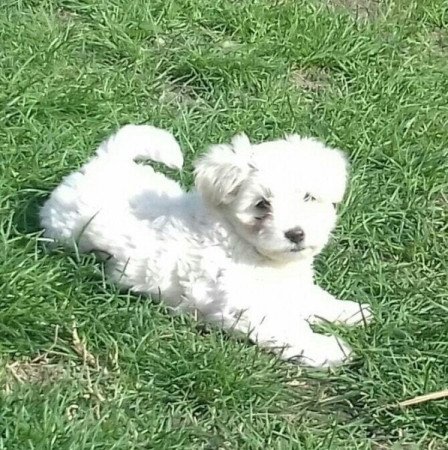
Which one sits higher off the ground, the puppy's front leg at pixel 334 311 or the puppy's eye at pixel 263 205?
the puppy's eye at pixel 263 205

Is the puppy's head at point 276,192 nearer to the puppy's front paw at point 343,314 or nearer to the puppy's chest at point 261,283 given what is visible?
the puppy's chest at point 261,283

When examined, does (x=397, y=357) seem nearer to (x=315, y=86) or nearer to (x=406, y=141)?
(x=406, y=141)

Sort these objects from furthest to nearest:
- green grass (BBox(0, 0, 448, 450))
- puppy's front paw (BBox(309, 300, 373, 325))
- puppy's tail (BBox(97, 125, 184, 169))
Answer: puppy's tail (BBox(97, 125, 184, 169)) → puppy's front paw (BBox(309, 300, 373, 325)) → green grass (BBox(0, 0, 448, 450))

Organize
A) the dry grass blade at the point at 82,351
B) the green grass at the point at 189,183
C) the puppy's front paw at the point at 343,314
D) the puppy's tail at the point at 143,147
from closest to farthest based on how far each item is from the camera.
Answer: the green grass at the point at 189,183
the dry grass blade at the point at 82,351
the puppy's front paw at the point at 343,314
the puppy's tail at the point at 143,147

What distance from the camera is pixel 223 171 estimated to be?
401 centimetres

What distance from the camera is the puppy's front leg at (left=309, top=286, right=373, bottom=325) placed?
424 centimetres

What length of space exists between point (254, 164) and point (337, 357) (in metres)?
0.70

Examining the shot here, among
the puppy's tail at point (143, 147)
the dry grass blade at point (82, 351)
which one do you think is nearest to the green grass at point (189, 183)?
the dry grass blade at point (82, 351)

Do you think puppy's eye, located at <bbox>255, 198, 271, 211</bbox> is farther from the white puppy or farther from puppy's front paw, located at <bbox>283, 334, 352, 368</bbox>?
puppy's front paw, located at <bbox>283, 334, 352, 368</bbox>

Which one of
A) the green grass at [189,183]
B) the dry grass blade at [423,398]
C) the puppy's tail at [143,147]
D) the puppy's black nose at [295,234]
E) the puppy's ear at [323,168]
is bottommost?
the green grass at [189,183]

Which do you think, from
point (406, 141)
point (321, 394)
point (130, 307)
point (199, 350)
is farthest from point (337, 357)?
point (406, 141)

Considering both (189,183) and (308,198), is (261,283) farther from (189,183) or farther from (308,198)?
(189,183)

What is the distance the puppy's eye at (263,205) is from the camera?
397cm

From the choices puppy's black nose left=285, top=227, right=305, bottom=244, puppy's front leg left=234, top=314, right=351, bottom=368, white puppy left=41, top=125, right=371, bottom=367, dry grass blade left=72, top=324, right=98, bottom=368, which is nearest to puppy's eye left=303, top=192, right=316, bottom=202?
white puppy left=41, top=125, right=371, bottom=367
